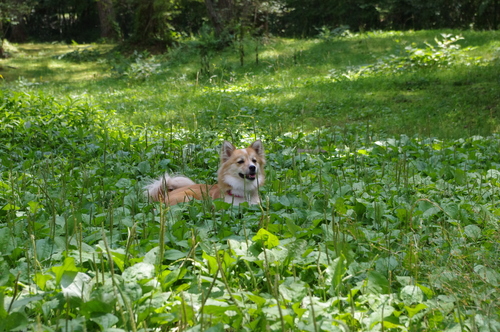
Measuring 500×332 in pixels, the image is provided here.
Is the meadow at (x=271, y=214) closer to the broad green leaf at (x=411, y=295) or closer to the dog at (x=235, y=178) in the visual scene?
the broad green leaf at (x=411, y=295)

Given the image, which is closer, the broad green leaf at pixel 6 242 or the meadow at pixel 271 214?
the meadow at pixel 271 214

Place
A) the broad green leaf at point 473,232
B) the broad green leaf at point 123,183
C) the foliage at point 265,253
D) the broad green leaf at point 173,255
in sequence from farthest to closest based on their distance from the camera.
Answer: the broad green leaf at point 123,183, the broad green leaf at point 473,232, the broad green leaf at point 173,255, the foliage at point 265,253

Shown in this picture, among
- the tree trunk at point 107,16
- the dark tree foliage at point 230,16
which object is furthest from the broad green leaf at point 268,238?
the tree trunk at point 107,16

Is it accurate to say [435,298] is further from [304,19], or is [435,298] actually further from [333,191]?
[304,19]

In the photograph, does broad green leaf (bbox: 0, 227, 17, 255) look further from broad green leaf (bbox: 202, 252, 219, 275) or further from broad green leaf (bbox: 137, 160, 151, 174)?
broad green leaf (bbox: 137, 160, 151, 174)

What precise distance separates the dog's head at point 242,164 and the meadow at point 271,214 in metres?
0.21

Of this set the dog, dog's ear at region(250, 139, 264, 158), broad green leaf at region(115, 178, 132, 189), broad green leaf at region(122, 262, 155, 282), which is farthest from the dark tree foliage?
broad green leaf at region(122, 262, 155, 282)

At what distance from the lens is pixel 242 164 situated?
5281 mm

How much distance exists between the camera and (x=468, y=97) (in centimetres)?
991

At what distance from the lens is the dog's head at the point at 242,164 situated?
5.26 metres

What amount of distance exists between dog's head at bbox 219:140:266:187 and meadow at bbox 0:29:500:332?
0.21 metres

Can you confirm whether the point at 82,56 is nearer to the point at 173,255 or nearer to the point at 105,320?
the point at 173,255

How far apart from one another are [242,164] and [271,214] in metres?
1.61

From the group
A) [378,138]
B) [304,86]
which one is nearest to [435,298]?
[378,138]
